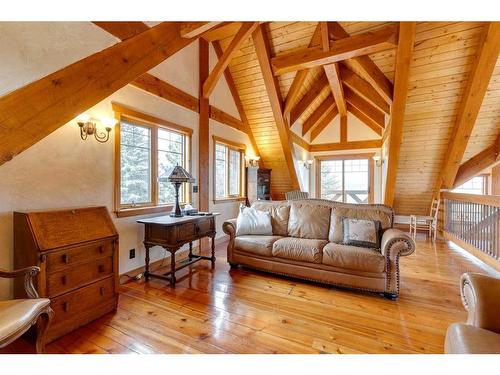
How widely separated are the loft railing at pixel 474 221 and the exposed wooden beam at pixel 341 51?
2673 millimetres

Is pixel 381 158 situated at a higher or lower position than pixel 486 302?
higher

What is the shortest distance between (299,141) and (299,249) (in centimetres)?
403

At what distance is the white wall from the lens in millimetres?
1882

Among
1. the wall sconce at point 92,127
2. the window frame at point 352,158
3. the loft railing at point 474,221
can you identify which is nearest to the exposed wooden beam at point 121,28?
the wall sconce at point 92,127

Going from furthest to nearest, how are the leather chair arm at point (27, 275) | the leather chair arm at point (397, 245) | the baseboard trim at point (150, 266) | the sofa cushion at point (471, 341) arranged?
the baseboard trim at point (150, 266) → the leather chair arm at point (397, 245) → the leather chair arm at point (27, 275) → the sofa cushion at point (471, 341)

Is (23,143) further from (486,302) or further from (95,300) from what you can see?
(486,302)

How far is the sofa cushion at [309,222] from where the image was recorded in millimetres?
3125

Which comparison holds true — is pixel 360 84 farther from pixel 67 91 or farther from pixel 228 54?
pixel 67 91

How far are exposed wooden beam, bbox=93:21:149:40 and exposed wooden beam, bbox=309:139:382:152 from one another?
552 cm

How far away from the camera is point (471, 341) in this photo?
1062 mm

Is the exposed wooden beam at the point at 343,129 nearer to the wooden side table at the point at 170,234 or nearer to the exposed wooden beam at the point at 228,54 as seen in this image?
the exposed wooden beam at the point at 228,54
